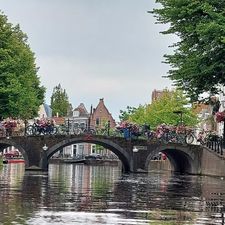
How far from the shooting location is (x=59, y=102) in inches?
5295

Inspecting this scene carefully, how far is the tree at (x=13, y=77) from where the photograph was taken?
4388 centimetres

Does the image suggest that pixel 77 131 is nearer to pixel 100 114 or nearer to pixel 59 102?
pixel 100 114

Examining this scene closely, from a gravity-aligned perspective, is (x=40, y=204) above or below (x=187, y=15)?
below

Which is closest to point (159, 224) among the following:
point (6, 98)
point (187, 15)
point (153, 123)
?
point (187, 15)

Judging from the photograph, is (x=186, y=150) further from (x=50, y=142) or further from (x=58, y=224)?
(x=58, y=224)

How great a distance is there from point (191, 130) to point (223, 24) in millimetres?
23543

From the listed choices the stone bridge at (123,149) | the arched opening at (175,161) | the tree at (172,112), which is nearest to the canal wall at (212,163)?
the stone bridge at (123,149)

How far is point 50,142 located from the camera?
47625 millimetres

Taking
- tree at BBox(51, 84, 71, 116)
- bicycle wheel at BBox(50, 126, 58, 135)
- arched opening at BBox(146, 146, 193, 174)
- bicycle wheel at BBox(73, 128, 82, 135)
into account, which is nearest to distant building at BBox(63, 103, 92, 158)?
tree at BBox(51, 84, 71, 116)

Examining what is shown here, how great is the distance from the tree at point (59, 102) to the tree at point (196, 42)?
9678cm

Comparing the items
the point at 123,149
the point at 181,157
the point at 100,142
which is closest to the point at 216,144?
the point at 123,149

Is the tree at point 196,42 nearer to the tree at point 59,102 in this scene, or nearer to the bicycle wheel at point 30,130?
the bicycle wheel at point 30,130

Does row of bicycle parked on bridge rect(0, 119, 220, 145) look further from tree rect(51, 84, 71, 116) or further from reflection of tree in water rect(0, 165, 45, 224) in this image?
tree rect(51, 84, 71, 116)

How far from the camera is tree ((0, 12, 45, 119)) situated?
1727 inches
